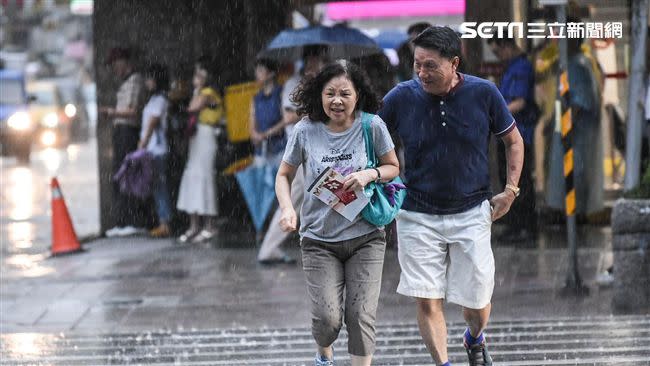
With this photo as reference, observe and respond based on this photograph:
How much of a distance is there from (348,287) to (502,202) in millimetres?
885

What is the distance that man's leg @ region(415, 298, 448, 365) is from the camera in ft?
22.3

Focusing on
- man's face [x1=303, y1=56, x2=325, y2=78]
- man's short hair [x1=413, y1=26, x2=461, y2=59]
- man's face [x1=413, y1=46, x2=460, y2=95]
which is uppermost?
man's short hair [x1=413, y1=26, x2=461, y2=59]

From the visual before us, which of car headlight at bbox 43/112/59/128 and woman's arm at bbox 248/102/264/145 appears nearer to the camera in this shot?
woman's arm at bbox 248/102/264/145

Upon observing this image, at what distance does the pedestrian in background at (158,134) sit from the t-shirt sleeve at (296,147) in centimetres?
780

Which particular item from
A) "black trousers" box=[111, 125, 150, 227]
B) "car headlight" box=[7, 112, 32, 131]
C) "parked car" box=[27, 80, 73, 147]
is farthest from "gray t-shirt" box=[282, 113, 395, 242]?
"parked car" box=[27, 80, 73, 147]

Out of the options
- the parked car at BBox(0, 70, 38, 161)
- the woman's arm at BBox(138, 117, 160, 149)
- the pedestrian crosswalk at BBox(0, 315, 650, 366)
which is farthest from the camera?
the parked car at BBox(0, 70, 38, 161)

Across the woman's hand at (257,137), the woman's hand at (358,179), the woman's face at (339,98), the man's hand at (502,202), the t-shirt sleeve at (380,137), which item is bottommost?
the woman's hand at (257,137)

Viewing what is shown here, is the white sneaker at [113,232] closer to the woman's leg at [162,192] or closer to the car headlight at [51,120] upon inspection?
the woman's leg at [162,192]

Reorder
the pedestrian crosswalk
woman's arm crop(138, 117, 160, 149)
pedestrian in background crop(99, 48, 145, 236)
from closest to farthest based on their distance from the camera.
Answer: the pedestrian crosswalk
woman's arm crop(138, 117, 160, 149)
pedestrian in background crop(99, 48, 145, 236)

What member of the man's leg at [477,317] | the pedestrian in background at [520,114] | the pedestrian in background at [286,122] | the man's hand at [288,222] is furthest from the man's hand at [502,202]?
the pedestrian in background at [520,114]

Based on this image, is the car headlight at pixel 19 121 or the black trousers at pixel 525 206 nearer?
the black trousers at pixel 525 206

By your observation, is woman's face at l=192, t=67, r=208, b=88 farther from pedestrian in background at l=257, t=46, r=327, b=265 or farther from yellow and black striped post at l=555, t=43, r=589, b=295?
yellow and black striped post at l=555, t=43, r=589, b=295

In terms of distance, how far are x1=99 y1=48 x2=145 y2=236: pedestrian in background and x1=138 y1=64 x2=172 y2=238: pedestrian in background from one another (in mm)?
144

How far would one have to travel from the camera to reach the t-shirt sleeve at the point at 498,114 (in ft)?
22.2
